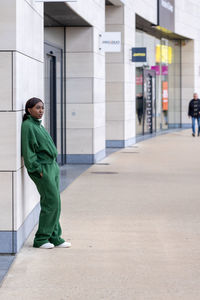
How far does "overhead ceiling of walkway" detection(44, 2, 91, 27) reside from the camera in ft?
43.9

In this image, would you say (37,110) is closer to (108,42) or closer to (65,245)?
(65,245)

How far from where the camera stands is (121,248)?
25.7ft

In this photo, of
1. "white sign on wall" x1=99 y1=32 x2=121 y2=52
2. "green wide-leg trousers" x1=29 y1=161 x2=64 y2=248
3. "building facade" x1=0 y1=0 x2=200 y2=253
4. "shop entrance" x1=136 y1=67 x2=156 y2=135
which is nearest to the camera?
"building facade" x1=0 y1=0 x2=200 y2=253

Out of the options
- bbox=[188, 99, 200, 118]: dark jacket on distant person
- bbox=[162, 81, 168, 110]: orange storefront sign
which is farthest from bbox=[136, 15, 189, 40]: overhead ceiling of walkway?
bbox=[188, 99, 200, 118]: dark jacket on distant person

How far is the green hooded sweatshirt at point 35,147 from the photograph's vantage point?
295 inches

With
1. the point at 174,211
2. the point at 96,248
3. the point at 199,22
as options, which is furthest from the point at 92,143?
the point at 199,22

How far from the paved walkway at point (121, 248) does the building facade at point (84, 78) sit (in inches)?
28.1

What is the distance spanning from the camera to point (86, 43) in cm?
1728

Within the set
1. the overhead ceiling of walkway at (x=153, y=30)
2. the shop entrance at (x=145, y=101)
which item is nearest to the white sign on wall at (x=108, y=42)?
the overhead ceiling of walkway at (x=153, y=30)

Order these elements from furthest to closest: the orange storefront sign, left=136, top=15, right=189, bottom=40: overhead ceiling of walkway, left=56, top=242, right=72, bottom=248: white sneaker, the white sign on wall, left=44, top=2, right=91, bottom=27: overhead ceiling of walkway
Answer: the orange storefront sign, left=136, top=15, right=189, bottom=40: overhead ceiling of walkway, the white sign on wall, left=44, top=2, right=91, bottom=27: overhead ceiling of walkway, left=56, top=242, right=72, bottom=248: white sneaker

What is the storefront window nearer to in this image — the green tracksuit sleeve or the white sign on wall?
Answer: the white sign on wall

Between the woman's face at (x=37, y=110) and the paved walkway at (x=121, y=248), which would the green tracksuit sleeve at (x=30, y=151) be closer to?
the woman's face at (x=37, y=110)

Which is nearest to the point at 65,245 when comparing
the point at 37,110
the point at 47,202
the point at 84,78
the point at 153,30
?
the point at 47,202

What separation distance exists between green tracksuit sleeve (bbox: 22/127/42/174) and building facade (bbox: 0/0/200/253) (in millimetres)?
79
